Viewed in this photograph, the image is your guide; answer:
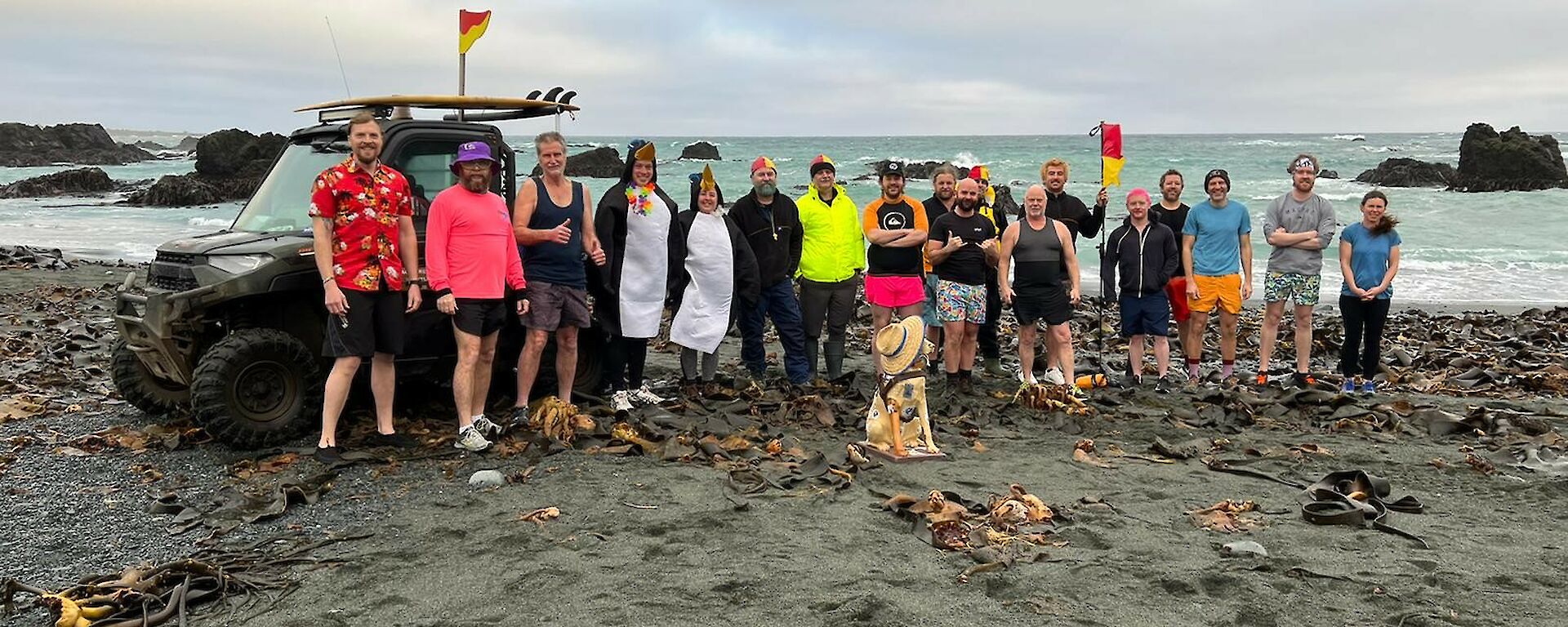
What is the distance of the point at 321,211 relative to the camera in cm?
531

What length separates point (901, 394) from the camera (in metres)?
5.96

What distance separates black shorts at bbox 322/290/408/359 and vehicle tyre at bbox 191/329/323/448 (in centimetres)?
38

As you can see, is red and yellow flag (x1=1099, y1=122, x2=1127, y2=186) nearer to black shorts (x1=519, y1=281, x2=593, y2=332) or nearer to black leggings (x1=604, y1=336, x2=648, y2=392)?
black leggings (x1=604, y1=336, x2=648, y2=392)

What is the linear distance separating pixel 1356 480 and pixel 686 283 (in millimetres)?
4447

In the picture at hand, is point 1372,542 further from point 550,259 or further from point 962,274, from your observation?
point 550,259

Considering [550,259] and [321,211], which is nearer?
[321,211]

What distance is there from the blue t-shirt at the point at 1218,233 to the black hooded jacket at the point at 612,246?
13.8ft

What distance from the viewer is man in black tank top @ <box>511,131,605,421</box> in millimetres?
6297

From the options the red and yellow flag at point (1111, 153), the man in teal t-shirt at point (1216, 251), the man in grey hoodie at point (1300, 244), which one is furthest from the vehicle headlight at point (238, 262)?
the man in grey hoodie at point (1300, 244)

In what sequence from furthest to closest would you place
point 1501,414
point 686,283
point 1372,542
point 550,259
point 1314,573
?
point 686,283, point 1501,414, point 550,259, point 1372,542, point 1314,573

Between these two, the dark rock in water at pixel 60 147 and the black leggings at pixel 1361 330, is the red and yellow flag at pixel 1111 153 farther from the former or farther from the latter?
the dark rock in water at pixel 60 147

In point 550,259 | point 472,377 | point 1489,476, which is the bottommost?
point 1489,476

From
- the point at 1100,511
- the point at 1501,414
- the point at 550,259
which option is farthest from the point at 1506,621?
the point at 550,259

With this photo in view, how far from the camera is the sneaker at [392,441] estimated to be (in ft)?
19.5
